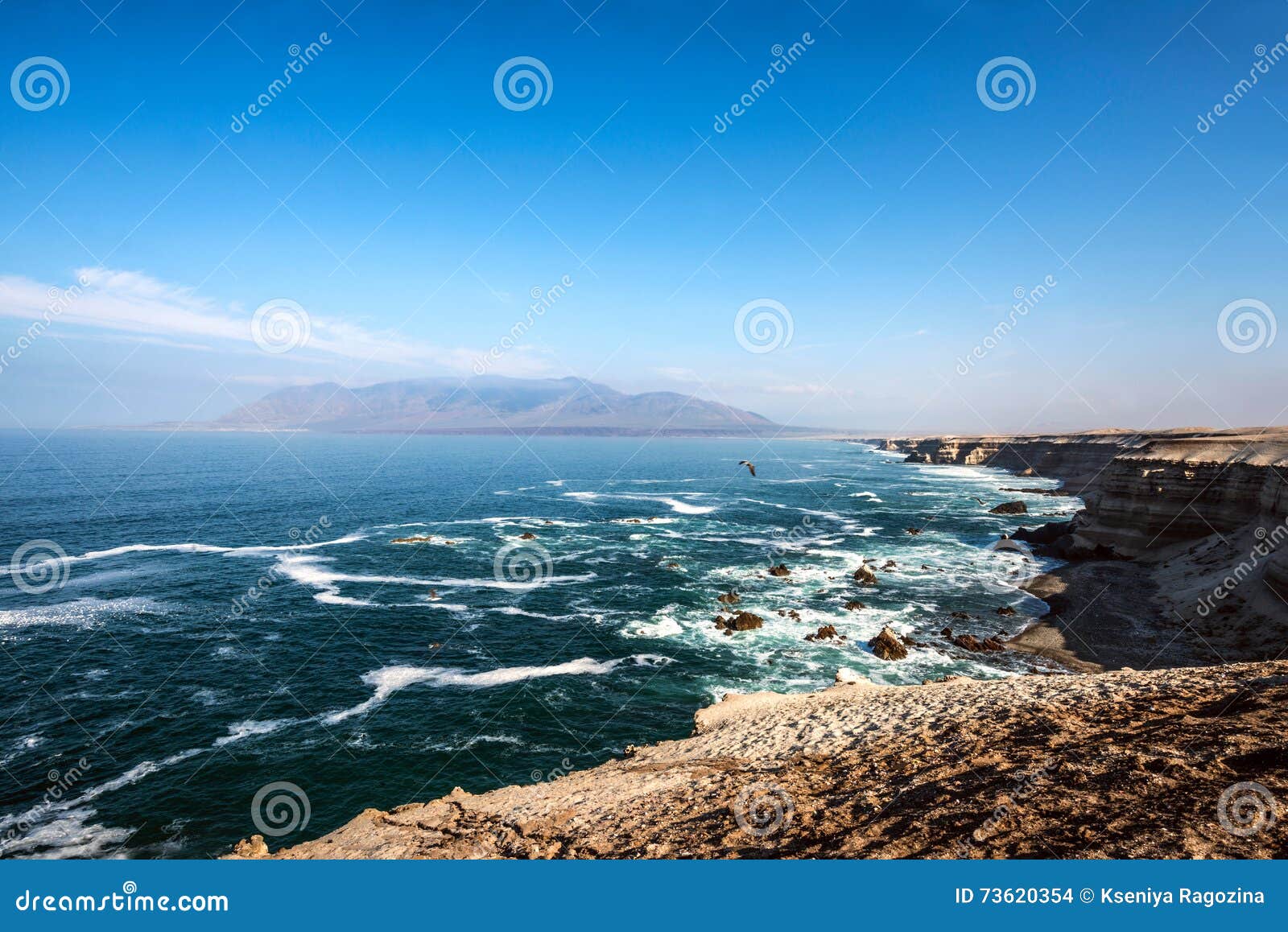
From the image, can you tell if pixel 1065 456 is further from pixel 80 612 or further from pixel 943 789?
pixel 80 612

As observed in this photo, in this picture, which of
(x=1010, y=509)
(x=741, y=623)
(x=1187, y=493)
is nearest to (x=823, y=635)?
(x=741, y=623)

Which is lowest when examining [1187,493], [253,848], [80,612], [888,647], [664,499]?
[253,848]

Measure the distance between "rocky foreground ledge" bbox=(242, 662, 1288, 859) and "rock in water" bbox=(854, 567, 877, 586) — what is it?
3004 cm

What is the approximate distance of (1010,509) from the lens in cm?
9494

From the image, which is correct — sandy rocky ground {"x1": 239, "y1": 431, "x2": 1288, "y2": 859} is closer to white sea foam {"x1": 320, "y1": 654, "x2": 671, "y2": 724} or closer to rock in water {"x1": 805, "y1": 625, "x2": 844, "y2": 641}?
rock in water {"x1": 805, "y1": 625, "x2": 844, "y2": 641}

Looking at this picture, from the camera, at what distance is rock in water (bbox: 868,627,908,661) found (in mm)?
37034

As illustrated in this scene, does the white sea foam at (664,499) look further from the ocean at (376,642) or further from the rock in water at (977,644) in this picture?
the rock in water at (977,644)

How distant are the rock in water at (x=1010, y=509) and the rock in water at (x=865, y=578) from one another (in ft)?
178

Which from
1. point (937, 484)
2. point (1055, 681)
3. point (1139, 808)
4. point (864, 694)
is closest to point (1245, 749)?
point (1139, 808)

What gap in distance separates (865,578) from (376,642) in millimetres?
44375

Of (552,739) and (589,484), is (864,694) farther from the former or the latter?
(589,484)

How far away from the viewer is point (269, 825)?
2247 cm

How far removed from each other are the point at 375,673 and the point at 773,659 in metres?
26.5

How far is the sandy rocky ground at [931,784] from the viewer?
37.9 feet
